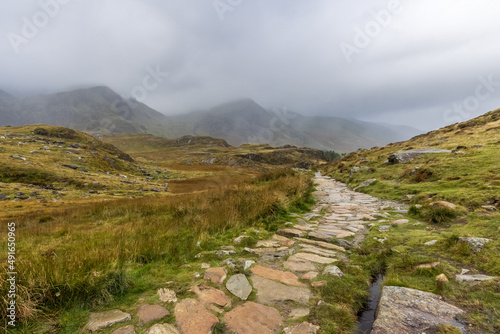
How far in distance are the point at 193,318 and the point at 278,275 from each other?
5.44 feet

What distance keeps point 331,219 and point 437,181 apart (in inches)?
252

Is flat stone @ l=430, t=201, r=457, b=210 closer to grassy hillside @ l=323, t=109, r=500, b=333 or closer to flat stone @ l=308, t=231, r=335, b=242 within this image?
grassy hillside @ l=323, t=109, r=500, b=333

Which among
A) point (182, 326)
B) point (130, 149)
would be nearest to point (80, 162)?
point (182, 326)

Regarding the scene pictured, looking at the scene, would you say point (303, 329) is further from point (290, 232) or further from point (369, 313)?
point (290, 232)

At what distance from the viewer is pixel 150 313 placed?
107 inches

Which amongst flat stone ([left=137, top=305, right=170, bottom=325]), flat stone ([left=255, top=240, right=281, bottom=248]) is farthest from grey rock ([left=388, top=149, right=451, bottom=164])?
flat stone ([left=137, top=305, right=170, bottom=325])

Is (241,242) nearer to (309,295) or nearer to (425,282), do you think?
→ (309,295)

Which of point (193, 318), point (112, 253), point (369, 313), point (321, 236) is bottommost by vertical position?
point (369, 313)

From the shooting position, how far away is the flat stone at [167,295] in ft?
9.84

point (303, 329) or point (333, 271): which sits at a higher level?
point (333, 271)

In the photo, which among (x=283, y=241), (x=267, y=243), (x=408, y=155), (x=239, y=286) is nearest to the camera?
(x=239, y=286)

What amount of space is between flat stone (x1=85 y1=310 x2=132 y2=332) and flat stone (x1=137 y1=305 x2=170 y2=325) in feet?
0.45

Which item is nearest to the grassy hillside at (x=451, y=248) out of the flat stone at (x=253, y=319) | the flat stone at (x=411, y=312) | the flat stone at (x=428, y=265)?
the flat stone at (x=428, y=265)

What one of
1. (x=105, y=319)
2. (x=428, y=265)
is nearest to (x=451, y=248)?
(x=428, y=265)
